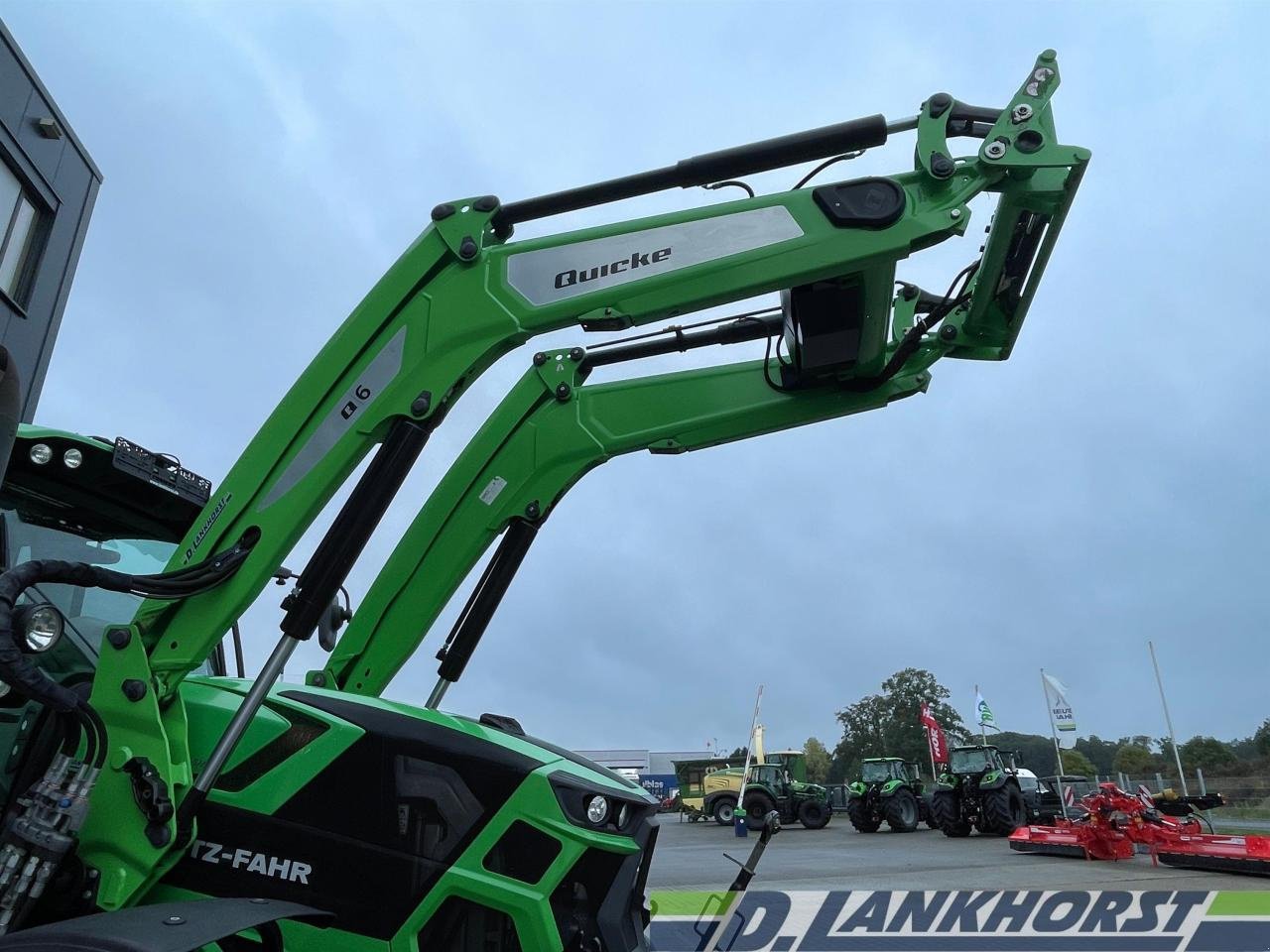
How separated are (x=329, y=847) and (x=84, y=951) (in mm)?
985

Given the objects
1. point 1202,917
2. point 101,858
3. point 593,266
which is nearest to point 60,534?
point 101,858

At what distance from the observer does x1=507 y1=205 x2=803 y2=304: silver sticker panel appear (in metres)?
3.65

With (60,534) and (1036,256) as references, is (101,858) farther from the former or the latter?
(1036,256)

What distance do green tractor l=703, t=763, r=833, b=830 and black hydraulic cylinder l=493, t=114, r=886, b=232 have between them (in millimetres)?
25910

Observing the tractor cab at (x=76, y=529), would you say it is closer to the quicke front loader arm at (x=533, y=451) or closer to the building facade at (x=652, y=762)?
the quicke front loader arm at (x=533, y=451)

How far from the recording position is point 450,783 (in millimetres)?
3266

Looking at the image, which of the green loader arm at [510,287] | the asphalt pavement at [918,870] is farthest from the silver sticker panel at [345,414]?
the asphalt pavement at [918,870]

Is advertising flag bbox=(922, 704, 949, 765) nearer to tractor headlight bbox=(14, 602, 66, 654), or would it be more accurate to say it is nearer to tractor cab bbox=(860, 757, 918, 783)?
tractor cab bbox=(860, 757, 918, 783)

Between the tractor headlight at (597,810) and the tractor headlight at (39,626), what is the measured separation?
5.91 ft

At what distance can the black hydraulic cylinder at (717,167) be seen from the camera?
3.76 meters

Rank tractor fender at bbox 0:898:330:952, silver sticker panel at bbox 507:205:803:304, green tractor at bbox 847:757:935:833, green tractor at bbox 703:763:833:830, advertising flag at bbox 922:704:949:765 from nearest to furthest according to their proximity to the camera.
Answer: tractor fender at bbox 0:898:330:952 → silver sticker panel at bbox 507:205:803:304 → green tractor at bbox 847:757:935:833 → green tractor at bbox 703:763:833:830 → advertising flag at bbox 922:704:949:765

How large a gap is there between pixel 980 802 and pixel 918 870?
9.21m

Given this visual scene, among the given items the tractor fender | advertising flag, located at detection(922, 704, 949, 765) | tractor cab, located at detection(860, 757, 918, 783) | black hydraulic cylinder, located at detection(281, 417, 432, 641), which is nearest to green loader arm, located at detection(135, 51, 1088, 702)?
black hydraulic cylinder, located at detection(281, 417, 432, 641)

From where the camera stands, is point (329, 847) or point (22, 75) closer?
point (329, 847)
